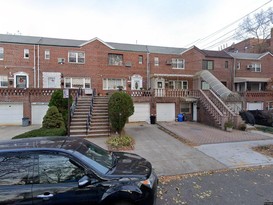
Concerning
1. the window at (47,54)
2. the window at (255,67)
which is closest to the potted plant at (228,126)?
the window at (255,67)

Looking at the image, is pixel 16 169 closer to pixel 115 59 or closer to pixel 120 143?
pixel 120 143

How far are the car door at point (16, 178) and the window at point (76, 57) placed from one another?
62.3ft

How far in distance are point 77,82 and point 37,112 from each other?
569 centimetres

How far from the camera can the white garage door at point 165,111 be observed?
713 inches

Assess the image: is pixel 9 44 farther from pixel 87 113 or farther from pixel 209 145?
pixel 209 145

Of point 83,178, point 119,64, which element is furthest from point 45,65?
point 83,178

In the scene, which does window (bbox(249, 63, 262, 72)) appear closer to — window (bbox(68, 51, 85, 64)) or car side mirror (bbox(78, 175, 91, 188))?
window (bbox(68, 51, 85, 64))

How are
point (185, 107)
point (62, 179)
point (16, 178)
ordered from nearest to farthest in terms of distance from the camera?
point (16, 178) < point (62, 179) < point (185, 107)

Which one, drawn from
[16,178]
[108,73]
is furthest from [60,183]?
[108,73]

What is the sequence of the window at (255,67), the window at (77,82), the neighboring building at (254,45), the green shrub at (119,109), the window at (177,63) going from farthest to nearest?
the neighboring building at (254,45) < the window at (255,67) < the window at (177,63) < the window at (77,82) < the green shrub at (119,109)

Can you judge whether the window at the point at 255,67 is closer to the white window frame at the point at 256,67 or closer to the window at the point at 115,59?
the white window frame at the point at 256,67

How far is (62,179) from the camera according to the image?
2984 mm

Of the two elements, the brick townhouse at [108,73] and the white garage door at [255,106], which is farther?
the white garage door at [255,106]

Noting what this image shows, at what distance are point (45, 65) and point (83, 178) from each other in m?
19.6
